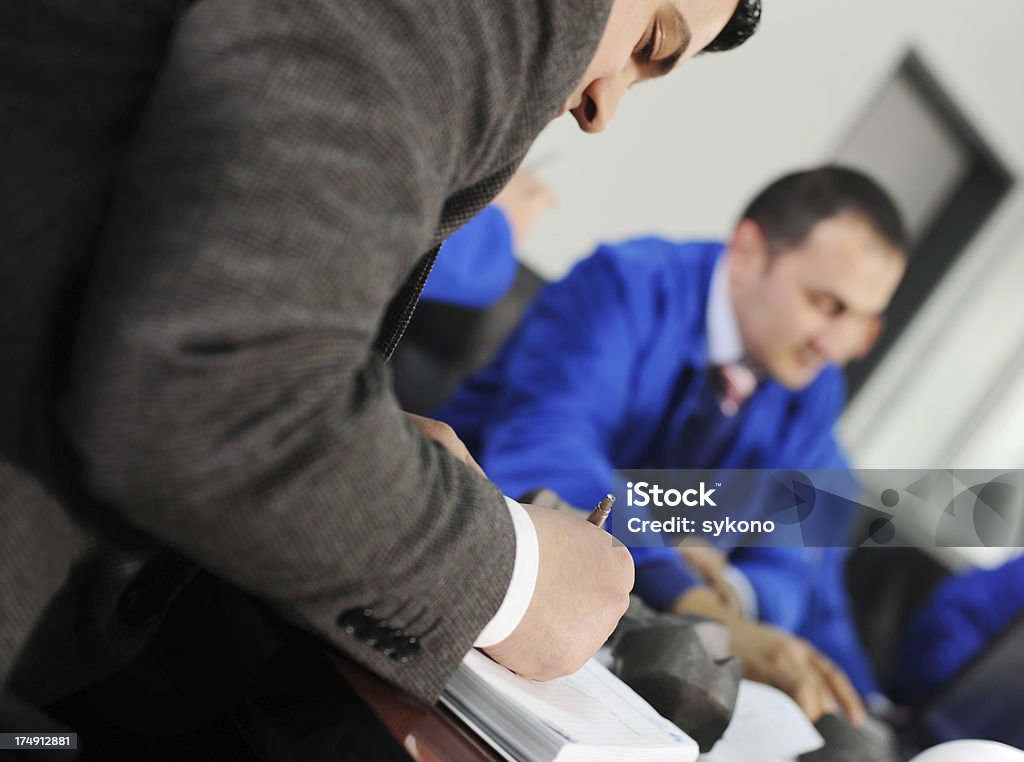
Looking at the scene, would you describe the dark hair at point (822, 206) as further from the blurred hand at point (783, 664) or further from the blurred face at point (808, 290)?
the blurred hand at point (783, 664)

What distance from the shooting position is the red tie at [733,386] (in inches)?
58.9

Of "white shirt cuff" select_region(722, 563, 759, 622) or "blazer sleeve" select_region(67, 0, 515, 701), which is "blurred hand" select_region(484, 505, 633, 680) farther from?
"white shirt cuff" select_region(722, 563, 759, 622)

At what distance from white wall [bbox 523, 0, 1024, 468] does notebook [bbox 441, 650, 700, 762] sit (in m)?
1.19

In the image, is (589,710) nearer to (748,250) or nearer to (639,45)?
(639,45)

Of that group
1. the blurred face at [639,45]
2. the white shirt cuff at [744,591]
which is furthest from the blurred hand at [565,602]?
the white shirt cuff at [744,591]

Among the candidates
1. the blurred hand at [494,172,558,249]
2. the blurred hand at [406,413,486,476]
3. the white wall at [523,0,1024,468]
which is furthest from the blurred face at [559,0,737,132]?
the white wall at [523,0,1024,468]

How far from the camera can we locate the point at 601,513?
22.6 inches

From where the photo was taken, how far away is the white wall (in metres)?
1.96

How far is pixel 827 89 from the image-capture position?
2246 mm

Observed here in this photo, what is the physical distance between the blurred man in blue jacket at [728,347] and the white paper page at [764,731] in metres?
0.52

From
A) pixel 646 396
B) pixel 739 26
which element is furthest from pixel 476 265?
pixel 739 26

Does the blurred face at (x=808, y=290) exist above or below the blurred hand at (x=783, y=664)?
above

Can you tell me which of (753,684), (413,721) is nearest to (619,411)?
(753,684)

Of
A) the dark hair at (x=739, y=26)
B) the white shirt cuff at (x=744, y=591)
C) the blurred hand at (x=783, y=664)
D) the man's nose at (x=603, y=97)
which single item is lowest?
the white shirt cuff at (x=744, y=591)
